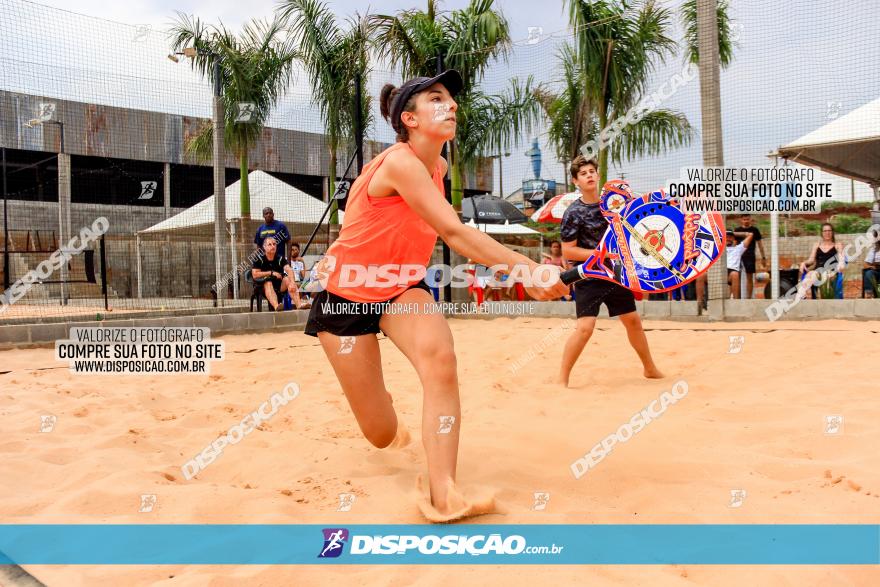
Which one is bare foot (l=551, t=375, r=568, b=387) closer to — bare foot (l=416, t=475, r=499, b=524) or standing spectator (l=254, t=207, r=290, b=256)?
bare foot (l=416, t=475, r=499, b=524)

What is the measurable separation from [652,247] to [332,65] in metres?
7.89

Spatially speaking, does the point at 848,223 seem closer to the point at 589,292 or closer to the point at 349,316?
the point at 589,292

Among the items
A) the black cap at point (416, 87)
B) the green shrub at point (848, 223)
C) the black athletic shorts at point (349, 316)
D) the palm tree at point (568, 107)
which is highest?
the palm tree at point (568, 107)

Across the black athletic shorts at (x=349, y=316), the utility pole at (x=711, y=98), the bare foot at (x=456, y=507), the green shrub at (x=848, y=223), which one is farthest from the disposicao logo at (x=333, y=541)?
the green shrub at (x=848, y=223)

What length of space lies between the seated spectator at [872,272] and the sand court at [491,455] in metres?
3.02

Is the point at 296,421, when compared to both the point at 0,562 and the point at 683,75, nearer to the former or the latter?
the point at 0,562

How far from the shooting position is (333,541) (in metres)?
2.23

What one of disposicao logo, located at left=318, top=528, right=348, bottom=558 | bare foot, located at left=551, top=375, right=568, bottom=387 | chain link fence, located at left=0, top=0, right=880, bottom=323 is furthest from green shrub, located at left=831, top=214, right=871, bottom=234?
disposicao logo, located at left=318, top=528, right=348, bottom=558

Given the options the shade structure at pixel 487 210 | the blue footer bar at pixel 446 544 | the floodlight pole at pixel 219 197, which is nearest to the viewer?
the blue footer bar at pixel 446 544

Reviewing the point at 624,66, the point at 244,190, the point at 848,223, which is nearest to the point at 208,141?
the point at 244,190

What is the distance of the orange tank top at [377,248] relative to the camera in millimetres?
Result: 2783

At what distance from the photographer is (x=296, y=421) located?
160 inches

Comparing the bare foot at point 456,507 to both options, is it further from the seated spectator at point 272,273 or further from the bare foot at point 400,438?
the seated spectator at point 272,273

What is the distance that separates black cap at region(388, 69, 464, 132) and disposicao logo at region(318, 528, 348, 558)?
5.34 feet
